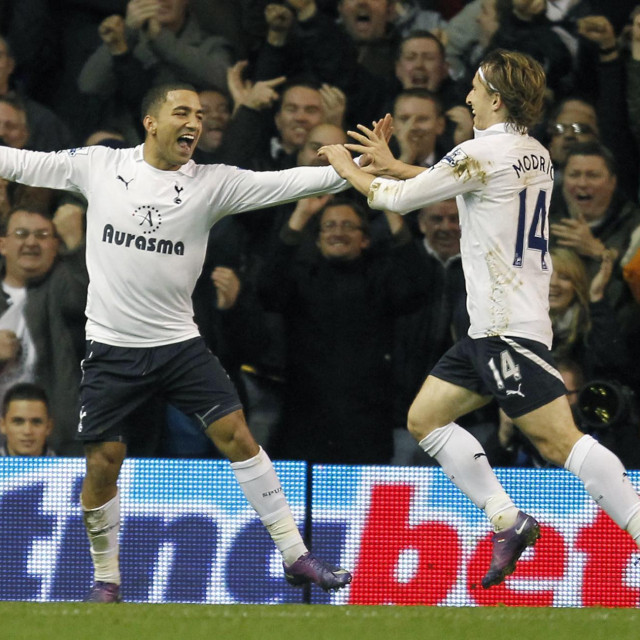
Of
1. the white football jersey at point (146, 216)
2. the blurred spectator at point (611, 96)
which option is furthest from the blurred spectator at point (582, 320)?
the white football jersey at point (146, 216)

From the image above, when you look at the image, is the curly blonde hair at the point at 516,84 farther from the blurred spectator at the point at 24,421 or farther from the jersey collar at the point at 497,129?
the blurred spectator at the point at 24,421

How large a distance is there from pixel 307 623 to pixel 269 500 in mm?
1032

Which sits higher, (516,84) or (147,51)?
(147,51)

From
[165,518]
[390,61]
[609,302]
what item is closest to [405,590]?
[165,518]

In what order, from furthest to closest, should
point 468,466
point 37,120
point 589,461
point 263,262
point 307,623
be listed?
point 37,120 < point 263,262 < point 468,466 < point 589,461 < point 307,623

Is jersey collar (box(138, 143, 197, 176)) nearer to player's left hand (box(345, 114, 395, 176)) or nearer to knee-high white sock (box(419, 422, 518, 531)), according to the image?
player's left hand (box(345, 114, 395, 176))

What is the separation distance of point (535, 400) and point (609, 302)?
2414mm

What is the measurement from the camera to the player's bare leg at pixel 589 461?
5.26 metres

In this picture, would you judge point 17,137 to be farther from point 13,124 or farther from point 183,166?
point 183,166

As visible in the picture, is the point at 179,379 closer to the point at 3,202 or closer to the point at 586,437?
the point at 586,437

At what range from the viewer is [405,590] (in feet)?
23.8

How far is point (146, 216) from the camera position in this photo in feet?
19.2

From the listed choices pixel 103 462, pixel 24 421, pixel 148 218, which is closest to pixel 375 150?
pixel 148 218

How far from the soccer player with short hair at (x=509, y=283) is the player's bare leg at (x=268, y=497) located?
0.80 metres
